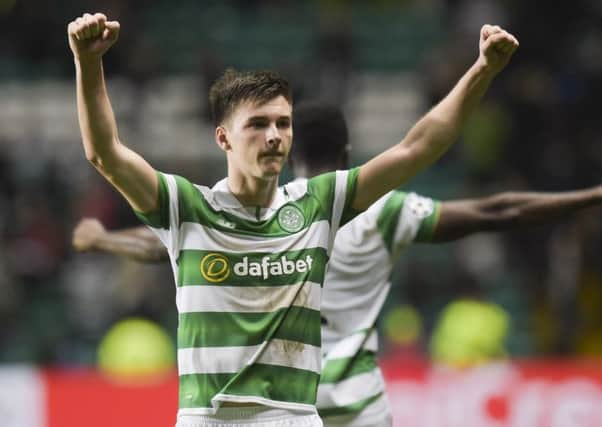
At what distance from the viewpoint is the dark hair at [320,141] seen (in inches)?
215

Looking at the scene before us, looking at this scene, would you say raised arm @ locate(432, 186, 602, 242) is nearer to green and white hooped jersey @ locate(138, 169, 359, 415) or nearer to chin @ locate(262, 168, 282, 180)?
green and white hooped jersey @ locate(138, 169, 359, 415)

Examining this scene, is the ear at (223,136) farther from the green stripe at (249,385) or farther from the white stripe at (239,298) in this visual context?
the green stripe at (249,385)

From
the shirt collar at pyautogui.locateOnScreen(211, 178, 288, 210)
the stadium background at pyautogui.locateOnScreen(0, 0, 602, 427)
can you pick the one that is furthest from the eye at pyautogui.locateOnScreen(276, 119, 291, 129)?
the stadium background at pyautogui.locateOnScreen(0, 0, 602, 427)

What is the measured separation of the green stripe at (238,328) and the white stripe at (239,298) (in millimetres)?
18

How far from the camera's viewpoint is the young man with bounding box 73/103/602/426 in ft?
17.1

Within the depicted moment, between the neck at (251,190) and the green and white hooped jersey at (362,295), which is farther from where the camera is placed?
the green and white hooped jersey at (362,295)

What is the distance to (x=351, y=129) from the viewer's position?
13.1 metres

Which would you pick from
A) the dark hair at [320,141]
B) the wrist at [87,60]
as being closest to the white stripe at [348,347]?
the dark hair at [320,141]

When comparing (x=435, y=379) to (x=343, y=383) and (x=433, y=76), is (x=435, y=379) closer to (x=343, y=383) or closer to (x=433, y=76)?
(x=343, y=383)

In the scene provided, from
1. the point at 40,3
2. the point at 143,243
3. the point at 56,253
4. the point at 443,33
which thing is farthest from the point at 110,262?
the point at 143,243

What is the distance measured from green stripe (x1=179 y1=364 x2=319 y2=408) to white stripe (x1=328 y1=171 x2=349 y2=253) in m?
0.49

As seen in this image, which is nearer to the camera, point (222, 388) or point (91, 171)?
point (222, 388)

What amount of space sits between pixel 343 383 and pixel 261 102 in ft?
5.02

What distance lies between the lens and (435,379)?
7.71 meters
